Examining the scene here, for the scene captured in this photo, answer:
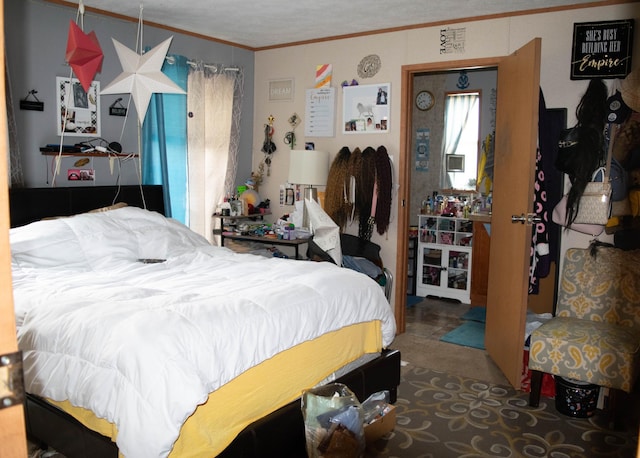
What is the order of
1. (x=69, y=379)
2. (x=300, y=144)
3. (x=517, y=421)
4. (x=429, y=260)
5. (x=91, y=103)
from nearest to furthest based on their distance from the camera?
1. (x=69, y=379)
2. (x=517, y=421)
3. (x=91, y=103)
4. (x=300, y=144)
5. (x=429, y=260)

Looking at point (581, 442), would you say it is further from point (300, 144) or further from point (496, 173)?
point (300, 144)

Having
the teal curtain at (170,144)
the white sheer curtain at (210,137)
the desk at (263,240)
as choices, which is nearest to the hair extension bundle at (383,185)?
the desk at (263,240)

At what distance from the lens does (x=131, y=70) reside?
3.68 meters

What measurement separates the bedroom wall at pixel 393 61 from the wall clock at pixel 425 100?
5.79 ft

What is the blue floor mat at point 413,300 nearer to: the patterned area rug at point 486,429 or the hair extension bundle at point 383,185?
the hair extension bundle at point 383,185

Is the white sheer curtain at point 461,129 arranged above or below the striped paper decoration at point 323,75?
below

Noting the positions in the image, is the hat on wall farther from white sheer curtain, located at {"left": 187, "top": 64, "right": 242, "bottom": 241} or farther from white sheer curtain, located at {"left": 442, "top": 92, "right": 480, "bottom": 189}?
white sheer curtain, located at {"left": 187, "top": 64, "right": 242, "bottom": 241}

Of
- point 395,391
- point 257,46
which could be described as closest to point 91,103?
point 257,46

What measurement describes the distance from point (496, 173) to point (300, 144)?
1888mm

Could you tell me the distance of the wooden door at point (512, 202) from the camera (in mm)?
3381

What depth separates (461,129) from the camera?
6.12 m

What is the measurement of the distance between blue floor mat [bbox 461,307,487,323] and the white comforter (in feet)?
7.30

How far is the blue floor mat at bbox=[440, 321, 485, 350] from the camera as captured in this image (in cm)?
446

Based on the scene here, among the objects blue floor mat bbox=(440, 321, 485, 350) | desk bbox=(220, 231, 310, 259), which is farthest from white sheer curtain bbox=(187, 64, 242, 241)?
blue floor mat bbox=(440, 321, 485, 350)
